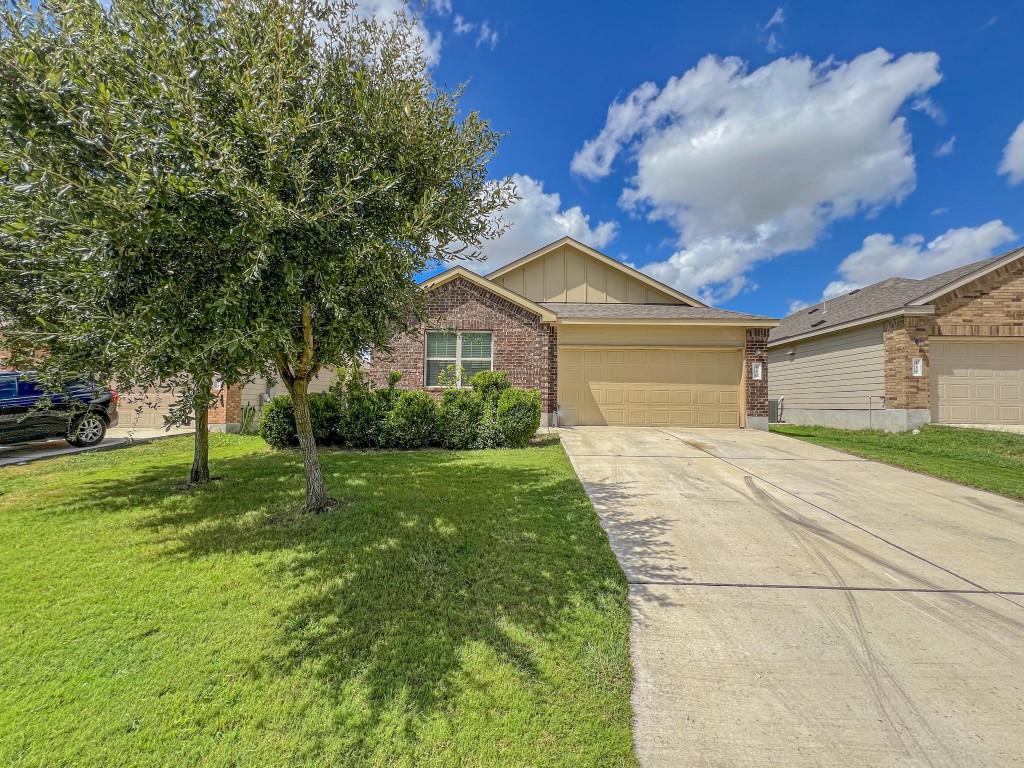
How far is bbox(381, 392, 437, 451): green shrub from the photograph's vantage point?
8.84 metres

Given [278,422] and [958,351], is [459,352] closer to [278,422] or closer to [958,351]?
[278,422]

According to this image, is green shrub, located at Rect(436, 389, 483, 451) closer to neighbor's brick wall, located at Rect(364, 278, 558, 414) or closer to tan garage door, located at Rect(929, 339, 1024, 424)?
neighbor's brick wall, located at Rect(364, 278, 558, 414)

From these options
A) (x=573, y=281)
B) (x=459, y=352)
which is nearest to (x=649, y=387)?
(x=573, y=281)

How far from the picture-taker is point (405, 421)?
8.81 m

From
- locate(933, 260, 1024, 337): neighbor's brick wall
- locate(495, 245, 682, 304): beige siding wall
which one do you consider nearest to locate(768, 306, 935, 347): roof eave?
locate(933, 260, 1024, 337): neighbor's brick wall

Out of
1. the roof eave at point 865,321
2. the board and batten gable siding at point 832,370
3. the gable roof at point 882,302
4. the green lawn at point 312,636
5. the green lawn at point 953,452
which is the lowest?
the green lawn at point 312,636

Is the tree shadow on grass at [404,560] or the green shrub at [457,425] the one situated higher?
the green shrub at [457,425]

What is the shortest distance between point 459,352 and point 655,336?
5.76 metres

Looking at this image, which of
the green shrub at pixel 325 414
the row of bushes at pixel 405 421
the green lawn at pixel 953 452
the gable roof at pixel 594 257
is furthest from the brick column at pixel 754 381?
the green shrub at pixel 325 414

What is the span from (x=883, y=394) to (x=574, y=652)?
14.7 meters

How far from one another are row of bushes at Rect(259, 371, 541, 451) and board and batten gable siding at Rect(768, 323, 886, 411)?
37.9ft

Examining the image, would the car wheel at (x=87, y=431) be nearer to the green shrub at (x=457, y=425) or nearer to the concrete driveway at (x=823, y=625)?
the green shrub at (x=457, y=425)

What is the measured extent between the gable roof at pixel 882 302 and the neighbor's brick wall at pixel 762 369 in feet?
13.1

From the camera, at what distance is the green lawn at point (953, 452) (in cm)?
658
